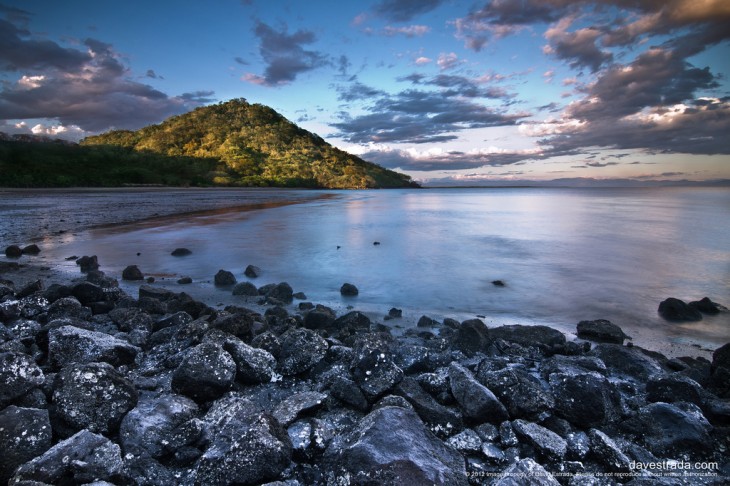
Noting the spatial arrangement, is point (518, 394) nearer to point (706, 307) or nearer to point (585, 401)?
point (585, 401)

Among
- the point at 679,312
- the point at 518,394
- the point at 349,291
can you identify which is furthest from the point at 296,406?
the point at 679,312

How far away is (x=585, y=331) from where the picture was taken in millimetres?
5762

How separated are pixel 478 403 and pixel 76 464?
2599mm

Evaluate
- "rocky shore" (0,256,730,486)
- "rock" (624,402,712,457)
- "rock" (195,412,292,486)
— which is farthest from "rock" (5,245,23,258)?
"rock" (624,402,712,457)

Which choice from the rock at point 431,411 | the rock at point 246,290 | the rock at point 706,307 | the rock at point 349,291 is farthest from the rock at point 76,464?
the rock at point 706,307

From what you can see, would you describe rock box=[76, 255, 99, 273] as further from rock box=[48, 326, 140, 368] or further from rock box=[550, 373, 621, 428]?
rock box=[550, 373, 621, 428]

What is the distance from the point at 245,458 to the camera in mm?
2219

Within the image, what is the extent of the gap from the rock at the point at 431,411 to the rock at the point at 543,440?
435mm

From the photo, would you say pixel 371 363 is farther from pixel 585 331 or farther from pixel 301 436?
pixel 585 331

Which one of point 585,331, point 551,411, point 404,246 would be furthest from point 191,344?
point 404,246

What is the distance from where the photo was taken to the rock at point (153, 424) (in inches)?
98.0

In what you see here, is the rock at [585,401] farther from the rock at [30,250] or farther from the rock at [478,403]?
the rock at [30,250]

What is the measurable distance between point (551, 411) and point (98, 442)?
10.3 feet

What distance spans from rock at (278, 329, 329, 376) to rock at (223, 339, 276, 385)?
0.14 meters
